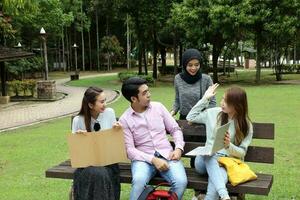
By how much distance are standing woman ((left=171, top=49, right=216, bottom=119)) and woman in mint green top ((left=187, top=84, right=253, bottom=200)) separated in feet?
1.88

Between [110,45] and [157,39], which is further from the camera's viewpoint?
[110,45]

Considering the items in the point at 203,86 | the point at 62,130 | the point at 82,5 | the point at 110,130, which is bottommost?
the point at 62,130

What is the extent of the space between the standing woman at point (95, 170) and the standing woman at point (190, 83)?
1.00 meters

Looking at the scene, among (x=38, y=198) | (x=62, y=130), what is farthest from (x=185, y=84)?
(x=62, y=130)

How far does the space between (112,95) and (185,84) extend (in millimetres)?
18471

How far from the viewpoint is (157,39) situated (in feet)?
116

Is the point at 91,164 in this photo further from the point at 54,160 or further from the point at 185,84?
the point at 54,160

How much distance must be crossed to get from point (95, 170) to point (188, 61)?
1.60m

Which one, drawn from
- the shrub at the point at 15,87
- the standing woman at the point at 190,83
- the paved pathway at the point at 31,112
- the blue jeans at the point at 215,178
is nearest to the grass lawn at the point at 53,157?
the paved pathway at the point at 31,112

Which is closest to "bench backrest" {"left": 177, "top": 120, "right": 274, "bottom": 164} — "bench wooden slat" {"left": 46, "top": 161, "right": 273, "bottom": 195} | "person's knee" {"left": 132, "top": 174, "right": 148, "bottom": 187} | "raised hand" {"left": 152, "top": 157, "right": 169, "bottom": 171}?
"bench wooden slat" {"left": 46, "top": 161, "right": 273, "bottom": 195}

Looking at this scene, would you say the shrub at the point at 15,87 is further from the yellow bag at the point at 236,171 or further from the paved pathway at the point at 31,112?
the yellow bag at the point at 236,171

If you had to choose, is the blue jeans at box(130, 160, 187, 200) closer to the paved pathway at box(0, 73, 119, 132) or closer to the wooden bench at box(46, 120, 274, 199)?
the wooden bench at box(46, 120, 274, 199)

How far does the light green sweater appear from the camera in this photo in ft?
15.6

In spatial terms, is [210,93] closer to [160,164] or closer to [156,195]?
[160,164]
